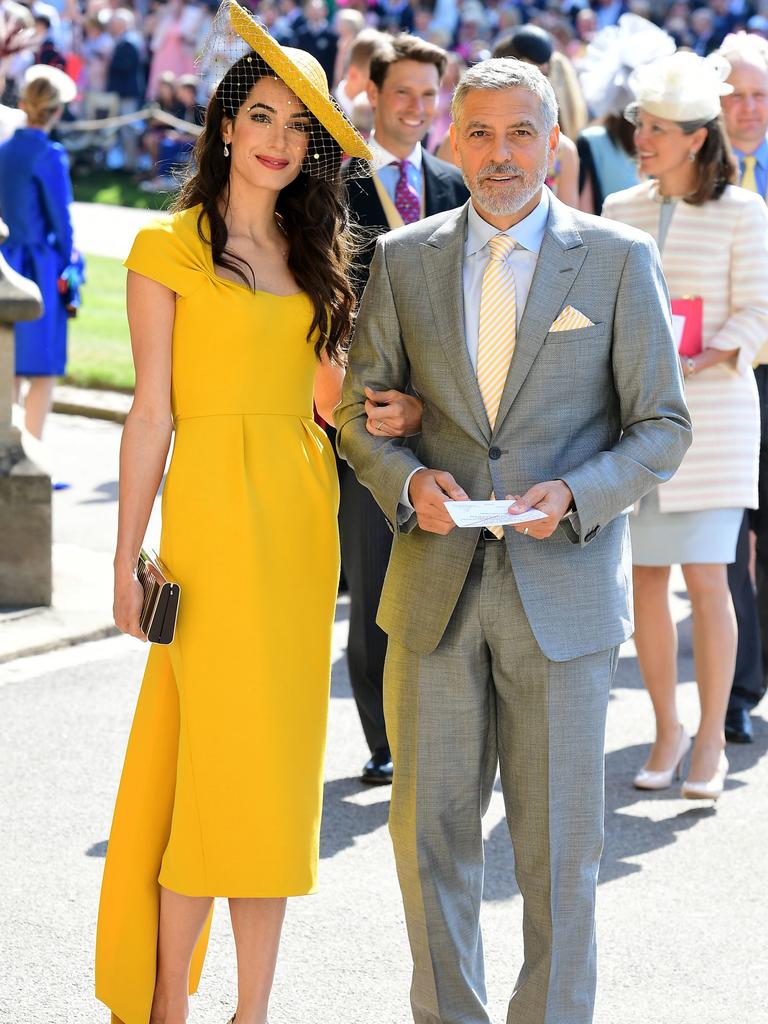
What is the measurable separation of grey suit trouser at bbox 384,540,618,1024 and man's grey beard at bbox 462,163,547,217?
703mm

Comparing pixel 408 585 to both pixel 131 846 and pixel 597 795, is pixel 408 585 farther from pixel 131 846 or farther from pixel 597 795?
pixel 131 846

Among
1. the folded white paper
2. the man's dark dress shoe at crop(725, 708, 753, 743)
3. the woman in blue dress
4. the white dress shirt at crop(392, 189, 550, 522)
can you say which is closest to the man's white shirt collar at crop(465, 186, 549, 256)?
Answer: the white dress shirt at crop(392, 189, 550, 522)

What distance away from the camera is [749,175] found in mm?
6824

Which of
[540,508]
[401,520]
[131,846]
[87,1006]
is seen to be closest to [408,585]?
[401,520]

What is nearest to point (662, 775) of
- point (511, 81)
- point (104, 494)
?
point (511, 81)

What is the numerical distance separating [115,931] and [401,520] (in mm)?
1138

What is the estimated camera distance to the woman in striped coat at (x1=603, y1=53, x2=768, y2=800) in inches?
219

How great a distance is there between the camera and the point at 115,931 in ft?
12.4

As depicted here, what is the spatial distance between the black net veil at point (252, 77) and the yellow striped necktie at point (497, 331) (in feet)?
1.64

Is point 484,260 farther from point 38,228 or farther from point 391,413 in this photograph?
point 38,228

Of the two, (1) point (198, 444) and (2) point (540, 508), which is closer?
(2) point (540, 508)

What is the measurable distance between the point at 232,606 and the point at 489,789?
70 centimetres

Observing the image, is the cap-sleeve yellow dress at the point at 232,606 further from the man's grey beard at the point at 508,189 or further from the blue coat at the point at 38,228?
the blue coat at the point at 38,228

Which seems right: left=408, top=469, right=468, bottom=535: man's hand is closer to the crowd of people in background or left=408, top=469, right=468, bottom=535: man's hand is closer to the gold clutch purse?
the gold clutch purse
